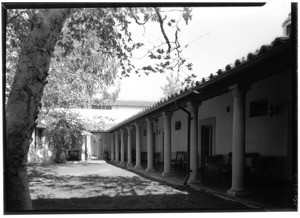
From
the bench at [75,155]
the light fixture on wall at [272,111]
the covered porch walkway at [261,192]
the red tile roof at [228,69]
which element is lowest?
the bench at [75,155]


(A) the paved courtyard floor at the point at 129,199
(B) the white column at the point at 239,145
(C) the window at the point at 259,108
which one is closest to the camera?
(A) the paved courtyard floor at the point at 129,199

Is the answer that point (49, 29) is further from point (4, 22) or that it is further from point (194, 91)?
point (194, 91)

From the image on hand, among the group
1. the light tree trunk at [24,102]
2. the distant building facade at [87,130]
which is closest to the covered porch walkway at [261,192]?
the light tree trunk at [24,102]

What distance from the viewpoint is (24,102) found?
400 cm

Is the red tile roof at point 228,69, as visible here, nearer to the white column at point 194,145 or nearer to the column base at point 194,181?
the white column at point 194,145

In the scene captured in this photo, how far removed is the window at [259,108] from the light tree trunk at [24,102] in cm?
607

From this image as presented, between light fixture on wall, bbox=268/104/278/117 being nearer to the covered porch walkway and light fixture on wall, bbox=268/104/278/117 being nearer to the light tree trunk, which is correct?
the covered porch walkway

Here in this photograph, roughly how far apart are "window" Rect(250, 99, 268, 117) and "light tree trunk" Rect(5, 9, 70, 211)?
6.07m

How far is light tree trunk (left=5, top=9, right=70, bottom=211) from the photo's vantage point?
157 inches

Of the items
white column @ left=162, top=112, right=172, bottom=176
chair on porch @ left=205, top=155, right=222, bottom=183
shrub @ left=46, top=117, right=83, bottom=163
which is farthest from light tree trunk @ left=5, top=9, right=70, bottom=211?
shrub @ left=46, top=117, right=83, bottom=163

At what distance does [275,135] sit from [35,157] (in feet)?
46.5

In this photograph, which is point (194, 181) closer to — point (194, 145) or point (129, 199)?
point (194, 145)

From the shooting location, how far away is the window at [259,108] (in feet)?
27.2

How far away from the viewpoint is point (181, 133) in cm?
1386
